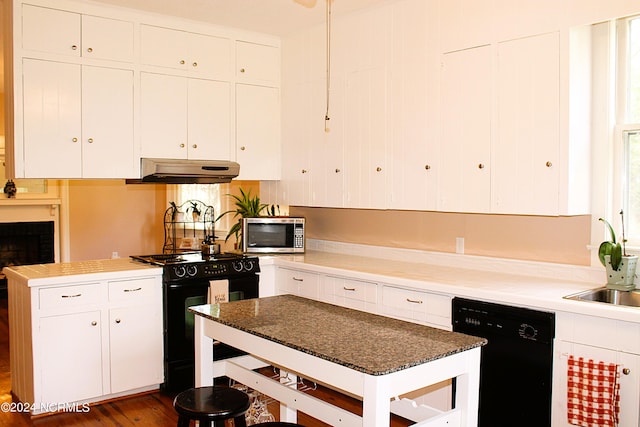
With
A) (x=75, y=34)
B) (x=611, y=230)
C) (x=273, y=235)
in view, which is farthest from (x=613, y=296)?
(x=75, y=34)

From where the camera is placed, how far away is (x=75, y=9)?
12.7ft

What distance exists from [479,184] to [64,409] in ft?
9.54

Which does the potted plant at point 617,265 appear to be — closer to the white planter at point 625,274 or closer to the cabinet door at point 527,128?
the white planter at point 625,274

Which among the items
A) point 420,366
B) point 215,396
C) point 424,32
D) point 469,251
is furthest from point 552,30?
point 215,396

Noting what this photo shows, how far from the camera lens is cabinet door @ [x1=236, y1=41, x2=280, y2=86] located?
466 cm

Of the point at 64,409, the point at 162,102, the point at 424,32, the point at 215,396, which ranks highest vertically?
the point at 424,32

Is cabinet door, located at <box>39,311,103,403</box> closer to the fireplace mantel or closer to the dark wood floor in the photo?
the dark wood floor

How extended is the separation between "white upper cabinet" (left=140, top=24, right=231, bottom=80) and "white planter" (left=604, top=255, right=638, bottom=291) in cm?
311

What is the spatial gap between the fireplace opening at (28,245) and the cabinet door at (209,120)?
4.39m

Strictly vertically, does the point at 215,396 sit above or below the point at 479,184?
below

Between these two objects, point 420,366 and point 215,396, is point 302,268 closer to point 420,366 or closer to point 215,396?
point 215,396

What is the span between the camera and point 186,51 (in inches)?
173

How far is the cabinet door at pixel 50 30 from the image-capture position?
12.2ft

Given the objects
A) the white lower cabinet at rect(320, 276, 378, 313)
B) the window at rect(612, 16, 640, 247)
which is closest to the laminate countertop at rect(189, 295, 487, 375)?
the white lower cabinet at rect(320, 276, 378, 313)
